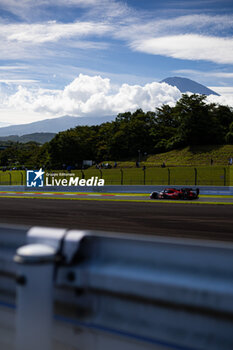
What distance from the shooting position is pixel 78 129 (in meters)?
142

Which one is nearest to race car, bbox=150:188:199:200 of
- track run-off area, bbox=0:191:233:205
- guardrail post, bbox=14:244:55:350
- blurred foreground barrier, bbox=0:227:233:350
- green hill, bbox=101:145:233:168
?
track run-off area, bbox=0:191:233:205

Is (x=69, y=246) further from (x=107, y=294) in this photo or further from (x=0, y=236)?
(x=0, y=236)

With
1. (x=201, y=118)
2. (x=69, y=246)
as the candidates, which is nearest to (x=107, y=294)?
(x=69, y=246)

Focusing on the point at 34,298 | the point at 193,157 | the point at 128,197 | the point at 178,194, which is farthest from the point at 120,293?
the point at 193,157

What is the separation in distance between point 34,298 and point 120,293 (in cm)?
73

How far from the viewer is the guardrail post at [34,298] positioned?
2564 millimetres

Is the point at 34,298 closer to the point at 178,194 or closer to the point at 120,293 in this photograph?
the point at 120,293

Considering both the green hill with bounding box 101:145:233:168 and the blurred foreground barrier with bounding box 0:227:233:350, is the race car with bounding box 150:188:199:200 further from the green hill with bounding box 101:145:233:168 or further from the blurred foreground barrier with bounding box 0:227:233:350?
the green hill with bounding box 101:145:233:168

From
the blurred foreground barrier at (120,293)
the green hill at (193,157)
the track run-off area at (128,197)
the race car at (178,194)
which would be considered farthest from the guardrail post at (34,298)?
the green hill at (193,157)

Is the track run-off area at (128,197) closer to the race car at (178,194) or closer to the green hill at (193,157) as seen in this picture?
the race car at (178,194)

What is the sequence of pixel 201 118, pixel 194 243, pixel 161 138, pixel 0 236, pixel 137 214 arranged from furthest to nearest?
pixel 161 138 → pixel 201 118 → pixel 137 214 → pixel 0 236 → pixel 194 243

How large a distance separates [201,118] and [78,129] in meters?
52.1

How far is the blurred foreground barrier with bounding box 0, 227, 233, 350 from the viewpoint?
262cm

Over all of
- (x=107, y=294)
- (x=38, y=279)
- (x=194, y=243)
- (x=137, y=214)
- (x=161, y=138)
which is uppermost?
(x=161, y=138)
